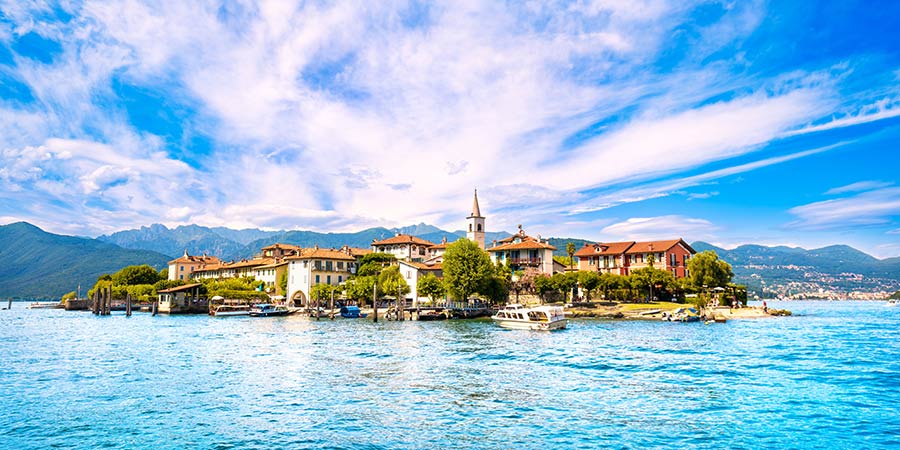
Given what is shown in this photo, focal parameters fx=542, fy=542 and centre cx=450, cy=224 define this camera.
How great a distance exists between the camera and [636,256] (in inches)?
3529

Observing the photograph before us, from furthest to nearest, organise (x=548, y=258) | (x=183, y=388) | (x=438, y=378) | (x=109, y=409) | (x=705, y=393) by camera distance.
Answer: (x=548, y=258), (x=438, y=378), (x=183, y=388), (x=705, y=393), (x=109, y=409)

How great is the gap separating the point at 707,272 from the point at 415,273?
4380 centimetres

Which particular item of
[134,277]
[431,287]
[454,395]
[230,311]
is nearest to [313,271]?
[230,311]

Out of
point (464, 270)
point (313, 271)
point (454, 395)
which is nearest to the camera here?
point (454, 395)

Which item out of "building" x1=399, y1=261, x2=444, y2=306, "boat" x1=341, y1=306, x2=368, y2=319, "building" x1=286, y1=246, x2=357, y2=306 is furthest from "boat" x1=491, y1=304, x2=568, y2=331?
"building" x1=286, y1=246, x2=357, y2=306

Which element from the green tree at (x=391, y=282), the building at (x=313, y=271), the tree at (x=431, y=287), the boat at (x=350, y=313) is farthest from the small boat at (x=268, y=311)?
the tree at (x=431, y=287)

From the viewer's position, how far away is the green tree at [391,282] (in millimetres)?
84325

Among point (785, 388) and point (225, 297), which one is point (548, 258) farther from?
point (785, 388)

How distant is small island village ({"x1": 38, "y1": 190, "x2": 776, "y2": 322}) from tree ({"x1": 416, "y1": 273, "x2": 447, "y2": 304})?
0.15 m

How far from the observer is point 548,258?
89625 mm

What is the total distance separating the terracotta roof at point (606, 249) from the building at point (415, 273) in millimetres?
27139

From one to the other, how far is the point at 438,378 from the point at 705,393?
11.2 m

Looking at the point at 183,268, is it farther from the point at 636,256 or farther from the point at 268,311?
the point at 636,256

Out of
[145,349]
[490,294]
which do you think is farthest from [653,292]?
[145,349]
